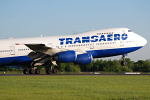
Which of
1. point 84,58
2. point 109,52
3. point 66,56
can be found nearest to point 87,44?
point 84,58

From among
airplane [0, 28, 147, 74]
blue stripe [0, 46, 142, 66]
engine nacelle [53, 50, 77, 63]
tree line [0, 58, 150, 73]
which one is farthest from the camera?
tree line [0, 58, 150, 73]

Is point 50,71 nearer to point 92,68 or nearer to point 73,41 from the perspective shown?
point 73,41

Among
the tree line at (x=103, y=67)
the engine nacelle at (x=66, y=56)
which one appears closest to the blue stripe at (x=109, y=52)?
the engine nacelle at (x=66, y=56)

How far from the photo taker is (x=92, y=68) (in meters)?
102

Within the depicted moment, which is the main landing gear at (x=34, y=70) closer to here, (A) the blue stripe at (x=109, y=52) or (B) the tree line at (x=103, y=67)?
(A) the blue stripe at (x=109, y=52)

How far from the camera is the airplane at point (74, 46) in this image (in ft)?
130

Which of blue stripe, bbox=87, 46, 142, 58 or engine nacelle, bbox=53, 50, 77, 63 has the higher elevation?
blue stripe, bbox=87, 46, 142, 58

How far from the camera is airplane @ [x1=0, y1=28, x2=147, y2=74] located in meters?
39.6

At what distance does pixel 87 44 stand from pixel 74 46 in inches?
69.6

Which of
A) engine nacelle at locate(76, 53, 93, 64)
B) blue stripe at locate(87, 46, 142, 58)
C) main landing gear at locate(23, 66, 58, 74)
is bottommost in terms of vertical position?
main landing gear at locate(23, 66, 58, 74)

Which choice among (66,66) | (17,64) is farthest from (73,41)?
(66,66)

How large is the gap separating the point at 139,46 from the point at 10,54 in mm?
17742

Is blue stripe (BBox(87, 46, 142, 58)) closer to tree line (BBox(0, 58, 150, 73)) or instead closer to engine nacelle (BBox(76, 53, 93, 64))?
engine nacelle (BBox(76, 53, 93, 64))

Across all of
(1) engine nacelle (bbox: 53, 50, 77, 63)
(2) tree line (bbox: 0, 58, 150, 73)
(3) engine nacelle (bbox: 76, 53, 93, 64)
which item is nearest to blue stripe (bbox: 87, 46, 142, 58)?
(3) engine nacelle (bbox: 76, 53, 93, 64)
